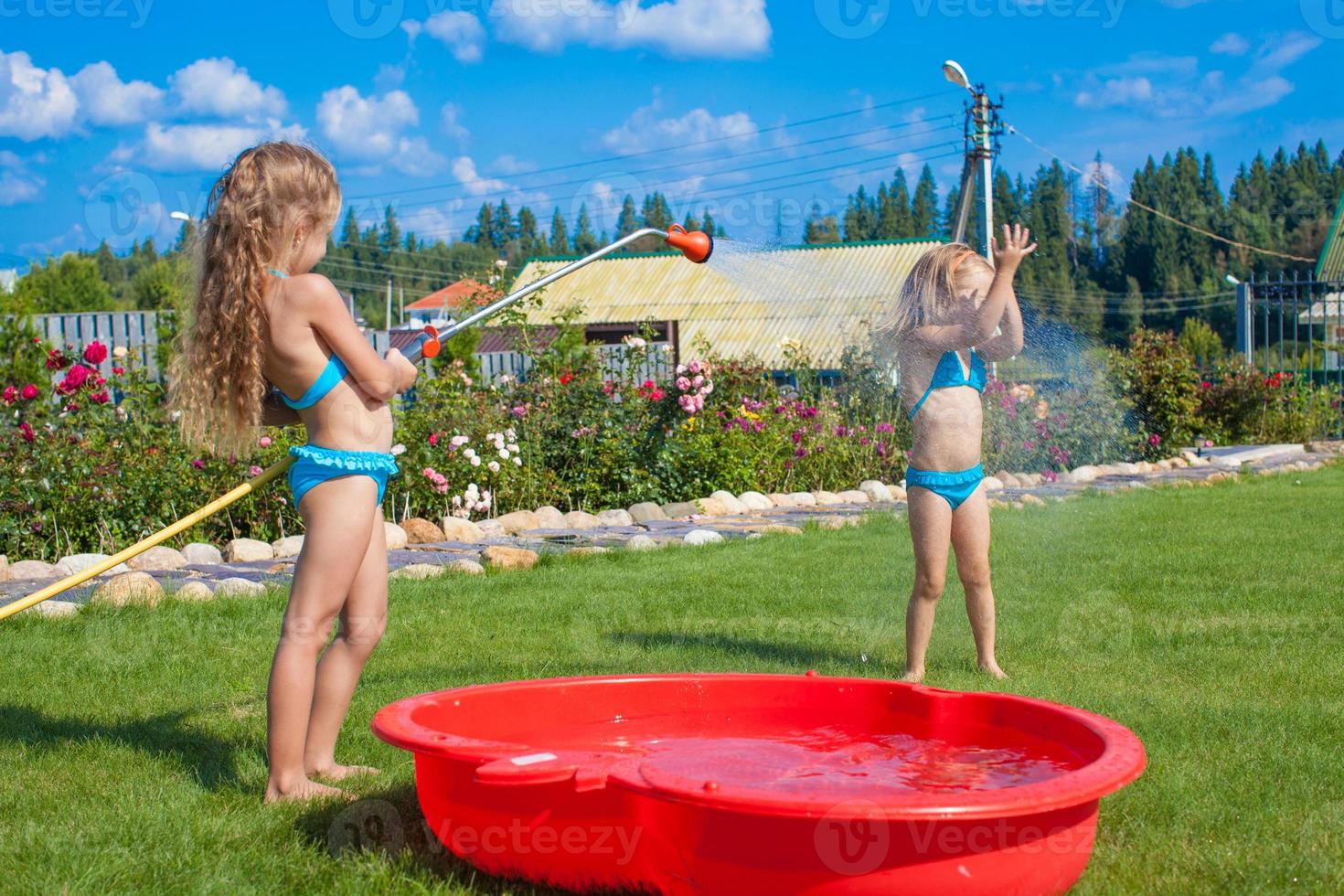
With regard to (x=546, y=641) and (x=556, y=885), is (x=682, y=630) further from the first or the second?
(x=556, y=885)

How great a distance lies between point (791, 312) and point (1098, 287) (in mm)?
34713

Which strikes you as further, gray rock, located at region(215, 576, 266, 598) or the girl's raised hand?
gray rock, located at region(215, 576, 266, 598)

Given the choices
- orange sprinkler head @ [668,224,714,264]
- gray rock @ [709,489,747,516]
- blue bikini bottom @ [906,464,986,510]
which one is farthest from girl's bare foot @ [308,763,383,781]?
gray rock @ [709,489,747,516]

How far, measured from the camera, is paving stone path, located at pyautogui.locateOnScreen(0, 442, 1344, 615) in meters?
5.39

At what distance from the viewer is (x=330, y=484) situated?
2.64 meters

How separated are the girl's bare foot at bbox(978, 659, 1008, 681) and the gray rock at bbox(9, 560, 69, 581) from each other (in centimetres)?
412

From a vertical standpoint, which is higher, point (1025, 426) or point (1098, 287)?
point (1098, 287)

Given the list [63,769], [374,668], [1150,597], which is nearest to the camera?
[63,769]

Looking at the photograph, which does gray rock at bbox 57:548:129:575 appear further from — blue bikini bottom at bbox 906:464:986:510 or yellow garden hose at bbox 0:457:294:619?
blue bikini bottom at bbox 906:464:986:510

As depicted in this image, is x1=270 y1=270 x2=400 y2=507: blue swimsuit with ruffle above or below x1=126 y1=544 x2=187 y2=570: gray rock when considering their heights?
above

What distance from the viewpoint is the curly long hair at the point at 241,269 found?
2.62 metres

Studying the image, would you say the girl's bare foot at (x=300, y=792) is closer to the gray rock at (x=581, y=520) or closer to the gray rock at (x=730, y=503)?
the gray rock at (x=581, y=520)

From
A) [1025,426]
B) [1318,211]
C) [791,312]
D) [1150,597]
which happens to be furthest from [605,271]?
[1318,211]

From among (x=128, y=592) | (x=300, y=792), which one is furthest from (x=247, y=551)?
(x=300, y=792)
